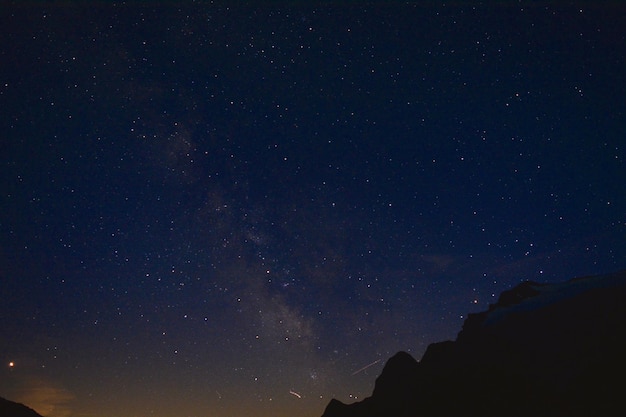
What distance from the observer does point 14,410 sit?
226ft

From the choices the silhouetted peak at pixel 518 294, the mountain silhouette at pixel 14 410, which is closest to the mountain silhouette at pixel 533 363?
the silhouetted peak at pixel 518 294

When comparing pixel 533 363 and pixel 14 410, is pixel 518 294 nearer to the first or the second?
pixel 533 363

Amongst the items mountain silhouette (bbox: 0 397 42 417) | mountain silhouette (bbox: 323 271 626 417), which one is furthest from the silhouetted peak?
mountain silhouette (bbox: 0 397 42 417)

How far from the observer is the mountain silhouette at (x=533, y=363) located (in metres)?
36.7

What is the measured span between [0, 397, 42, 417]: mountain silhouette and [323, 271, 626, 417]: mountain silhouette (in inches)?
2319

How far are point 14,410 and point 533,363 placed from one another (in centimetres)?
A: 8110

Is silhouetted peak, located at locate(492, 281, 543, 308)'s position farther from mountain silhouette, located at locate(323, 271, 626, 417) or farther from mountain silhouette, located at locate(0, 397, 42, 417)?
mountain silhouette, located at locate(0, 397, 42, 417)

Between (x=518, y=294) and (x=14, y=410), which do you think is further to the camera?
(x=14, y=410)

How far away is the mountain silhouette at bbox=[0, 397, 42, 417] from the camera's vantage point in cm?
6712

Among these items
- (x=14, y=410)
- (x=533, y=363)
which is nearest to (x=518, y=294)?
(x=533, y=363)

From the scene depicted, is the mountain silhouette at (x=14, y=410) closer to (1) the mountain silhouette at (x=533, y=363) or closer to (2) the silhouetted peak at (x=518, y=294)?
(1) the mountain silhouette at (x=533, y=363)

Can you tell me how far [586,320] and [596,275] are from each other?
45.9 feet

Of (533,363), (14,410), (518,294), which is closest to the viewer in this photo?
(533,363)

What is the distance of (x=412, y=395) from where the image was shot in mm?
49469
